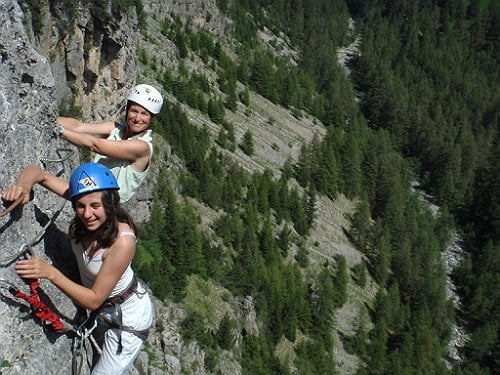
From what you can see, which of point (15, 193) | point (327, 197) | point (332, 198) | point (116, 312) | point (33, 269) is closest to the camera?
point (33, 269)

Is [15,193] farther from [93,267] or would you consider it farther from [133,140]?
[133,140]

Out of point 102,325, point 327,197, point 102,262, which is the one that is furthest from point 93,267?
point 327,197

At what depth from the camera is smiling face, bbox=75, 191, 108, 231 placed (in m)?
6.04

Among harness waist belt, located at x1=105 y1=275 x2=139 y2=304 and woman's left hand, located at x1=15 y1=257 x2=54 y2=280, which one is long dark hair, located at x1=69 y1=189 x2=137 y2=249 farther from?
harness waist belt, located at x1=105 y1=275 x2=139 y2=304

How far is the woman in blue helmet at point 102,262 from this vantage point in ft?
19.7

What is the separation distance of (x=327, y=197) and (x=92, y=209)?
260 ft

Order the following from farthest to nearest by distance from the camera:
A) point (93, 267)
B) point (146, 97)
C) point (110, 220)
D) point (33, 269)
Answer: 1. point (146, 97)
2. point (93, 267)
3. point (110, 220)
4. point (33, 269)

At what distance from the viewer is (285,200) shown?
71812 millimetres

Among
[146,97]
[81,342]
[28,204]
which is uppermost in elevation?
[146,97]

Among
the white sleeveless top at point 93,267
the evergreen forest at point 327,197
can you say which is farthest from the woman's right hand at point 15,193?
the evergreen forest at point 327,197

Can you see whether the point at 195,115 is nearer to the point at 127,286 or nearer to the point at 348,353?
the point at 348,353

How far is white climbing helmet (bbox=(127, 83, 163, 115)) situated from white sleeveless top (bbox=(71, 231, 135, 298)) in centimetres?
203

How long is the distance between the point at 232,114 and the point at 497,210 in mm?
55306

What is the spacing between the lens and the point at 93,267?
640 cm
